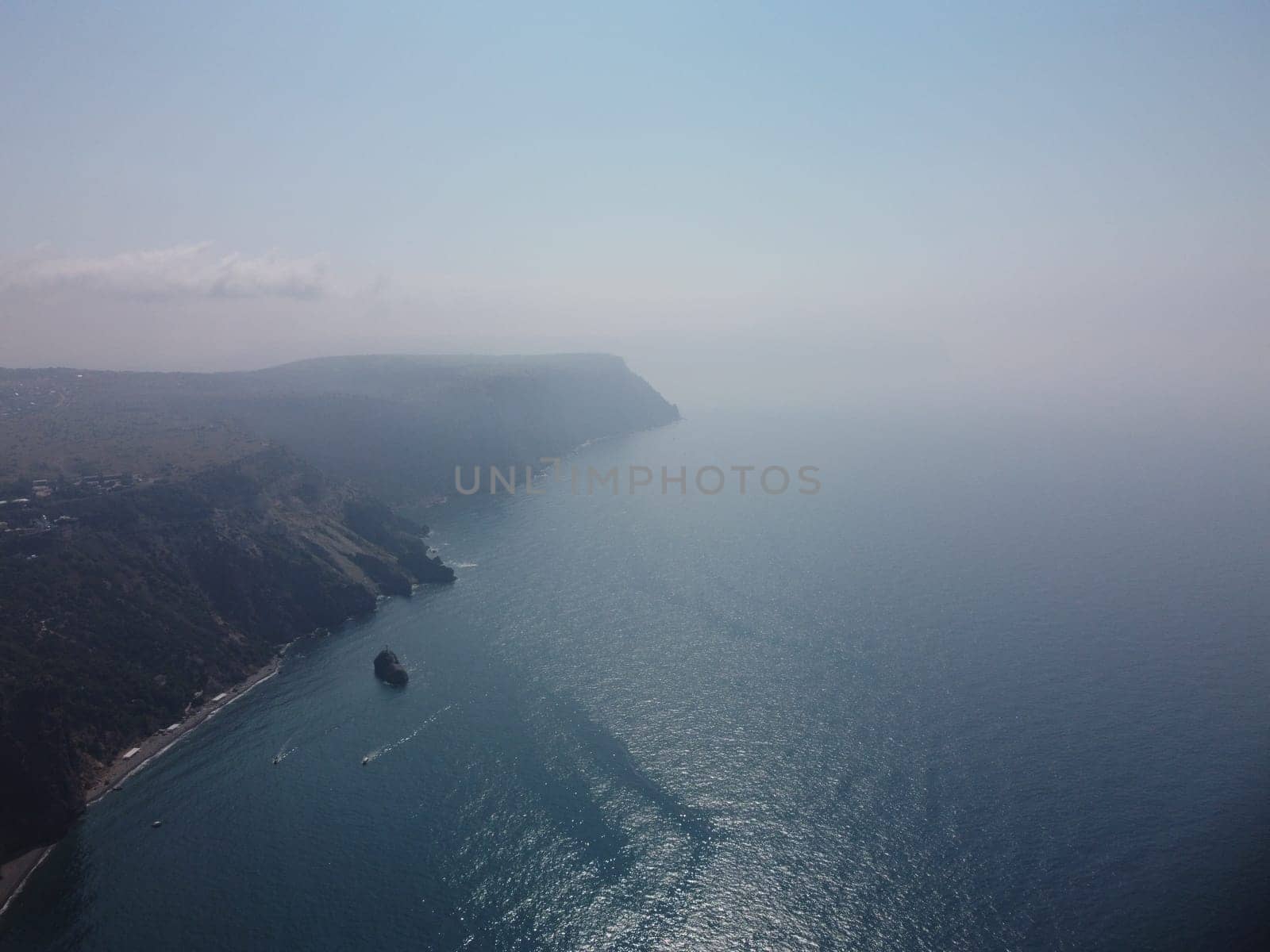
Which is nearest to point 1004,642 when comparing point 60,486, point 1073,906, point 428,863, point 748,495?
point 1073,906

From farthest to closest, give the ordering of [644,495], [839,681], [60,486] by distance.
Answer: [644,495] < [60,486] < [839,681]

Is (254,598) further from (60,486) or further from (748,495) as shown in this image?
(748,495)

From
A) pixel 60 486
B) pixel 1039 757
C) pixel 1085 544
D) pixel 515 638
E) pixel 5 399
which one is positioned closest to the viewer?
pixel 1039 757

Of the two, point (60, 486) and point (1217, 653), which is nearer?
point (1217, 653)

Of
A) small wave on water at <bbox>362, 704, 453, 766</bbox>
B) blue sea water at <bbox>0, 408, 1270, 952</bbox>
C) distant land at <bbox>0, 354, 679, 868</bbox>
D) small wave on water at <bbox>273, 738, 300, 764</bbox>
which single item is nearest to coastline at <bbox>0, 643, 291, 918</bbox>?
distant land at <bbox>0, 354, 679, 868</bbox>

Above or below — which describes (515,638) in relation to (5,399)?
below
